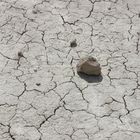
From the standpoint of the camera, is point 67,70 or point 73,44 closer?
point 67,70

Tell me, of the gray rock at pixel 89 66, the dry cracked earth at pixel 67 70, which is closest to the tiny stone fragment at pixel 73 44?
the dry cracked earth at pixel 67 70

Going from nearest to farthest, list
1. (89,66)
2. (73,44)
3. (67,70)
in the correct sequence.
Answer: (89,66), (67,70), (73,44)

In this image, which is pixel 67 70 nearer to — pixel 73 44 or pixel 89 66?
pixel 89 66

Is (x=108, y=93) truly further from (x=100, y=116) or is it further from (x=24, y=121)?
(x=24, y=121)

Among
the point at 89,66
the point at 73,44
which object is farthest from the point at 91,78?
the point at 73,44

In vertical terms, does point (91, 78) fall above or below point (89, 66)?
below

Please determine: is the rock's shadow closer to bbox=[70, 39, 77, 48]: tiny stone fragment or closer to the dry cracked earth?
the dry cracked earth
